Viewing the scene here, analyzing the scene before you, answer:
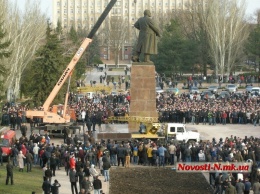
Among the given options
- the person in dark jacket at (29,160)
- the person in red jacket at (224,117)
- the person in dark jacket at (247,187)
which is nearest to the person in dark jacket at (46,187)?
Answer: the person in dark jacket at (247,187)

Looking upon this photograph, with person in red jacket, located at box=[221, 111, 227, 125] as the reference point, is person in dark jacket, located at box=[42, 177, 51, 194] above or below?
below

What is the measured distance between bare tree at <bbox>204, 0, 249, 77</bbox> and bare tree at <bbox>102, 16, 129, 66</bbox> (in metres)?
54.7

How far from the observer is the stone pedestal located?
43656 millimetres

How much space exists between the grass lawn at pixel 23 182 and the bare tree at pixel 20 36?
95.8 feet

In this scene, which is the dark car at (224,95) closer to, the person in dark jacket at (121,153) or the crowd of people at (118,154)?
the crowd of people at (118,154)

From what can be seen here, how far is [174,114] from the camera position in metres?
54.3

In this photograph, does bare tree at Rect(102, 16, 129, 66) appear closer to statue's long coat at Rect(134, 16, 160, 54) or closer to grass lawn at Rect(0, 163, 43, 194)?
statue's long coat at Rect(134, 16, 160, 54)

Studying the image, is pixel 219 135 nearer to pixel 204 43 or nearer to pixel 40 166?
pixel 40 166

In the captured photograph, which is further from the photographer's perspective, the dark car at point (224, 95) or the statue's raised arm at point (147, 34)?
the dark car at point (224, 95)

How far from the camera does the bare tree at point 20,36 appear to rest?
66.1 m

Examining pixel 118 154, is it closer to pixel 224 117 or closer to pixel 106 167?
pixel 106 167

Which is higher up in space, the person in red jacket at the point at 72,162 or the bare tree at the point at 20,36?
the bare tree at the point at 20,36

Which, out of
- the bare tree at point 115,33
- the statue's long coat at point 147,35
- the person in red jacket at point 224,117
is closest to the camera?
the statue's long coat at point 147,35

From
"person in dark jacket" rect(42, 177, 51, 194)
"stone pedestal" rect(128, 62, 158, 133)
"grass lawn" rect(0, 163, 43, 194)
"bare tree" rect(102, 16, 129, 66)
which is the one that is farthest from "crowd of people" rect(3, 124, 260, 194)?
"bare tree" rect(102, 16, 129, 66)
